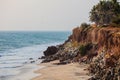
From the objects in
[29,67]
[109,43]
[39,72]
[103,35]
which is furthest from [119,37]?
[29,67]

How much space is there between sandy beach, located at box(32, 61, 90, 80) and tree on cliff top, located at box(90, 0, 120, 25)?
23.6m

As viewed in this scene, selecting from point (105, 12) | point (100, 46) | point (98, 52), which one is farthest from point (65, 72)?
point (105, 12)

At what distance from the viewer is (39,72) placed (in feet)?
169

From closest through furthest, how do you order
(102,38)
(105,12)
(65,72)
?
(65,72) → (102,38) → (105,12)

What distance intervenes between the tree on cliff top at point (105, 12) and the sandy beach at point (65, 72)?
2356 centimetres

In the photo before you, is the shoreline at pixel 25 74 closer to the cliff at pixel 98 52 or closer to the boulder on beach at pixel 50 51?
the cliff at pixel 98 52

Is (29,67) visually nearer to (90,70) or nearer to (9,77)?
(9,77)

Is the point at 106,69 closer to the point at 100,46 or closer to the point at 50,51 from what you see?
the point at 100,46

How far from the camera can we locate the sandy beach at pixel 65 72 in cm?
4456

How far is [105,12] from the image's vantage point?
257 feet

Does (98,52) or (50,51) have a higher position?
(98,52)

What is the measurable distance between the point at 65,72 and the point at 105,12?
3304cm

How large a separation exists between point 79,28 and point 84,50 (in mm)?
14269

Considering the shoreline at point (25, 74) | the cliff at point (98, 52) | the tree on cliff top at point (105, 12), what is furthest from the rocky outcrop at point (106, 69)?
the tree on cliff top at point (105, 12)
